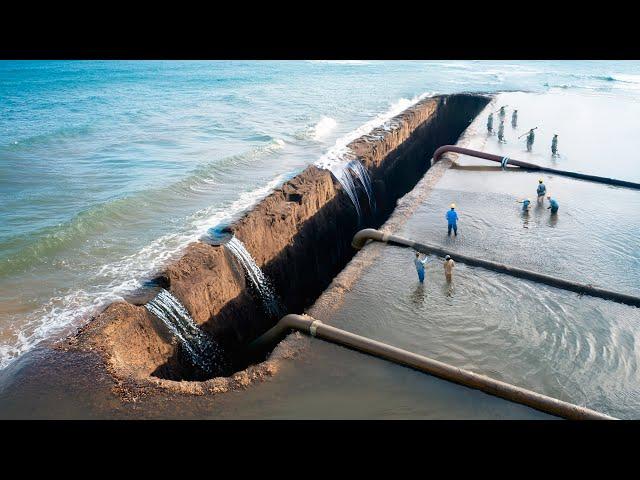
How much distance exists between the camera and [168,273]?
1080cm

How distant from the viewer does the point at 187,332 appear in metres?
10.2

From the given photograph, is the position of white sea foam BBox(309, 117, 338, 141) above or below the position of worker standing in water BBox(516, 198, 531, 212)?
above

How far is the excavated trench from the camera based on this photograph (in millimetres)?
9125

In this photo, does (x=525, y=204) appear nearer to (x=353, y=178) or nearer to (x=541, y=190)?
(x=541, y=190)

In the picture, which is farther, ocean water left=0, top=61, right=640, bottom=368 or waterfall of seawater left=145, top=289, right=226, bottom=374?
ocean water left=0, top=61, right=640, bottom=368

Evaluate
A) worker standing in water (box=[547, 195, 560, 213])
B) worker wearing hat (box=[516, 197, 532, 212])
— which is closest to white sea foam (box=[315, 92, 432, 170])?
worker wearing hat (box=[516, 197, 532, 212])

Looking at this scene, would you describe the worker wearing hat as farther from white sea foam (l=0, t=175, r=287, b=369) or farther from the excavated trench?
white sea foam (l=0, t=175, r=287, b=369)

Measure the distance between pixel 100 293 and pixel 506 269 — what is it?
9.98 m

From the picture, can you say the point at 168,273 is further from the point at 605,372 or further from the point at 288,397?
the point at 605,372

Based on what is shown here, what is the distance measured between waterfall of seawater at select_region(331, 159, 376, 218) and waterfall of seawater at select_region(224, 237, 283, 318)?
Answer: 21.1ft

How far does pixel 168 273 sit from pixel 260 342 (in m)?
2.76

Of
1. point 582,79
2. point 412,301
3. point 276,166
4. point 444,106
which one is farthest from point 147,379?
point 582,79

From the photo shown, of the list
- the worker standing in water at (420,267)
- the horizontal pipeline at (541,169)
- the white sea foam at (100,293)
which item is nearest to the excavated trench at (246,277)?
the white sea foam at (100,293)

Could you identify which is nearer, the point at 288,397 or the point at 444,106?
the point at 288,397
